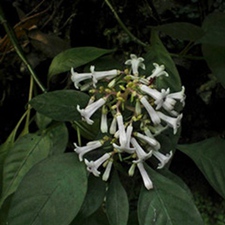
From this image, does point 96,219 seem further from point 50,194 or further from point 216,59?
point 216,59

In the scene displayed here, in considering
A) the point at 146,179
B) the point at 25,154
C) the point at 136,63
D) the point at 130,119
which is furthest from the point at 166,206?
the point at 25,154

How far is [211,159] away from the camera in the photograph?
1.01 metres

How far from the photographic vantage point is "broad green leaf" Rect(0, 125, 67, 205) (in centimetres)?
112

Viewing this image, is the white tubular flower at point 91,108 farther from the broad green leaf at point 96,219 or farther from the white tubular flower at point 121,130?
the broad green leaf at point 96,219

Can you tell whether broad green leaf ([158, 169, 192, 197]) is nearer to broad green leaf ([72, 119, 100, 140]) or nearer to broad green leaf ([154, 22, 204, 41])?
broad green leaf ([72, 119, 100, 140])

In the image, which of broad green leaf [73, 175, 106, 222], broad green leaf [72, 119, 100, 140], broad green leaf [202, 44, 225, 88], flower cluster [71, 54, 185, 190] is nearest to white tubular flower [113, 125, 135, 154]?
flower cluster [71, 54, 185, 190]

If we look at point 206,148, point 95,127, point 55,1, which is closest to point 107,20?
point 55,1

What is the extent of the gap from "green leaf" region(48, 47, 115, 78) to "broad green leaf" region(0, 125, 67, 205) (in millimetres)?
140

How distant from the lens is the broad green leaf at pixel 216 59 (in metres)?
1.14

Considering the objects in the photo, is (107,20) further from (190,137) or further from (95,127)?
(95,127)

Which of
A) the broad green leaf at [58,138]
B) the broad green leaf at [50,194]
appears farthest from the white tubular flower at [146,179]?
the broad green leaf at [58,138]

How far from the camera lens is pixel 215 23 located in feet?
3.80

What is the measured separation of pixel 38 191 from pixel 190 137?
821 millimetres

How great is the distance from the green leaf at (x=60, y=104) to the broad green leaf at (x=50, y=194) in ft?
0.27
